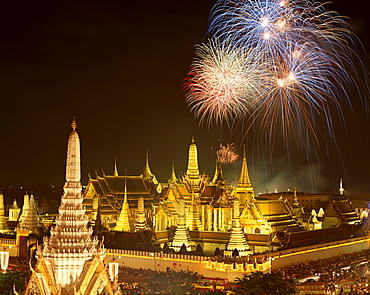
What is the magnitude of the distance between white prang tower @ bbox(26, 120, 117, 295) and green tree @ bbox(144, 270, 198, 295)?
5626mm

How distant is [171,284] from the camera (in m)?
23.7

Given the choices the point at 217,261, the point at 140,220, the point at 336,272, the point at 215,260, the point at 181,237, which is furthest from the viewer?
the point at 140,220

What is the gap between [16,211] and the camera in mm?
47312

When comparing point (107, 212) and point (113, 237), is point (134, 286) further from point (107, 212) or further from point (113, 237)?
point (107, 212)

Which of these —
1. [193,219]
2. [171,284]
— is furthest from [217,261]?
[193,219]

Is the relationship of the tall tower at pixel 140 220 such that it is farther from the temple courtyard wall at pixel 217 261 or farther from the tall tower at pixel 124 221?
the temple courtyard wall at pixel 217 261

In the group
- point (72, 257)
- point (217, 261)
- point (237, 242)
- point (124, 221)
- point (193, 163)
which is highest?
point (193, 163)

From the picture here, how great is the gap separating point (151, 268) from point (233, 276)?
4.63m

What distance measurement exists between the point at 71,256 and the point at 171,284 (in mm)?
7256

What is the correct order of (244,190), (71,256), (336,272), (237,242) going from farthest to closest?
(244,190)
(237,242)
(336,272)
(71,256)

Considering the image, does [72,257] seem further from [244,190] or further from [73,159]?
[244,190]

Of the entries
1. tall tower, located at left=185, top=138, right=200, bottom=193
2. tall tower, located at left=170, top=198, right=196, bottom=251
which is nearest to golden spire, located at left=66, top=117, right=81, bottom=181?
tall tower, located at left=170, top=198, right=196, bottom=251

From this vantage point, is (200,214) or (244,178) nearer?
(200,214)

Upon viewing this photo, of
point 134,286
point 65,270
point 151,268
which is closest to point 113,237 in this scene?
point 151,268
